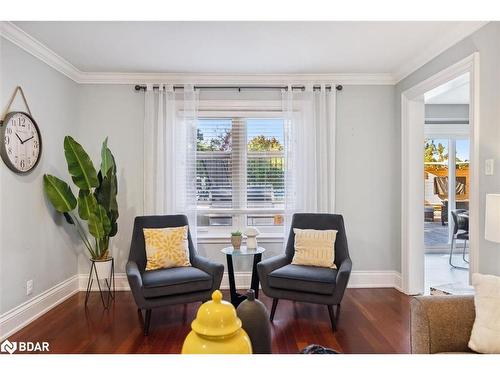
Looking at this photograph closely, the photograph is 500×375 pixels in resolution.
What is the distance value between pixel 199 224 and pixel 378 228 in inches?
86.2

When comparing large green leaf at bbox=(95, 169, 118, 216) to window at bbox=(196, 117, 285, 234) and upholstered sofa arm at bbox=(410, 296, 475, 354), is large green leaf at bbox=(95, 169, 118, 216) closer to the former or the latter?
window at bbox=(196, 117, 285, 234)

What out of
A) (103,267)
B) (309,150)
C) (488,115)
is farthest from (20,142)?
(488,115)

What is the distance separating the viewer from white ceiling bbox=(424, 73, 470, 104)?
3.01 metres

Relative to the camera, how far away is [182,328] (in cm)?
283

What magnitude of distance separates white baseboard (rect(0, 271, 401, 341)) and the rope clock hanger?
4.01 ft

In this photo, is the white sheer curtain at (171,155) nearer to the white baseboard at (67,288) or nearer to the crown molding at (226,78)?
the crown molding at (226,78)

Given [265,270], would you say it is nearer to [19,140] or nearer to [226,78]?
[226,78]

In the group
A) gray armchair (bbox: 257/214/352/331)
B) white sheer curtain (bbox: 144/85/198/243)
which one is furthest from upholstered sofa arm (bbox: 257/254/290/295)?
white sheer curtain (bbox: 144/85/198/243)

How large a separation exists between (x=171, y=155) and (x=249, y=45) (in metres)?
1.51

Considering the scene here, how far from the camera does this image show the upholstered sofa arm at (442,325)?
1.57 m

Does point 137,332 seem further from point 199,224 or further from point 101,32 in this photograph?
point 101,32

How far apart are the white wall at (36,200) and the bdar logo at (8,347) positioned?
9.9 inches

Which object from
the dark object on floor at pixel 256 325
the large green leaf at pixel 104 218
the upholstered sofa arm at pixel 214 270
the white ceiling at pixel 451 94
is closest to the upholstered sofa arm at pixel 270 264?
the upholstered sofa arm at pixel 214 270
